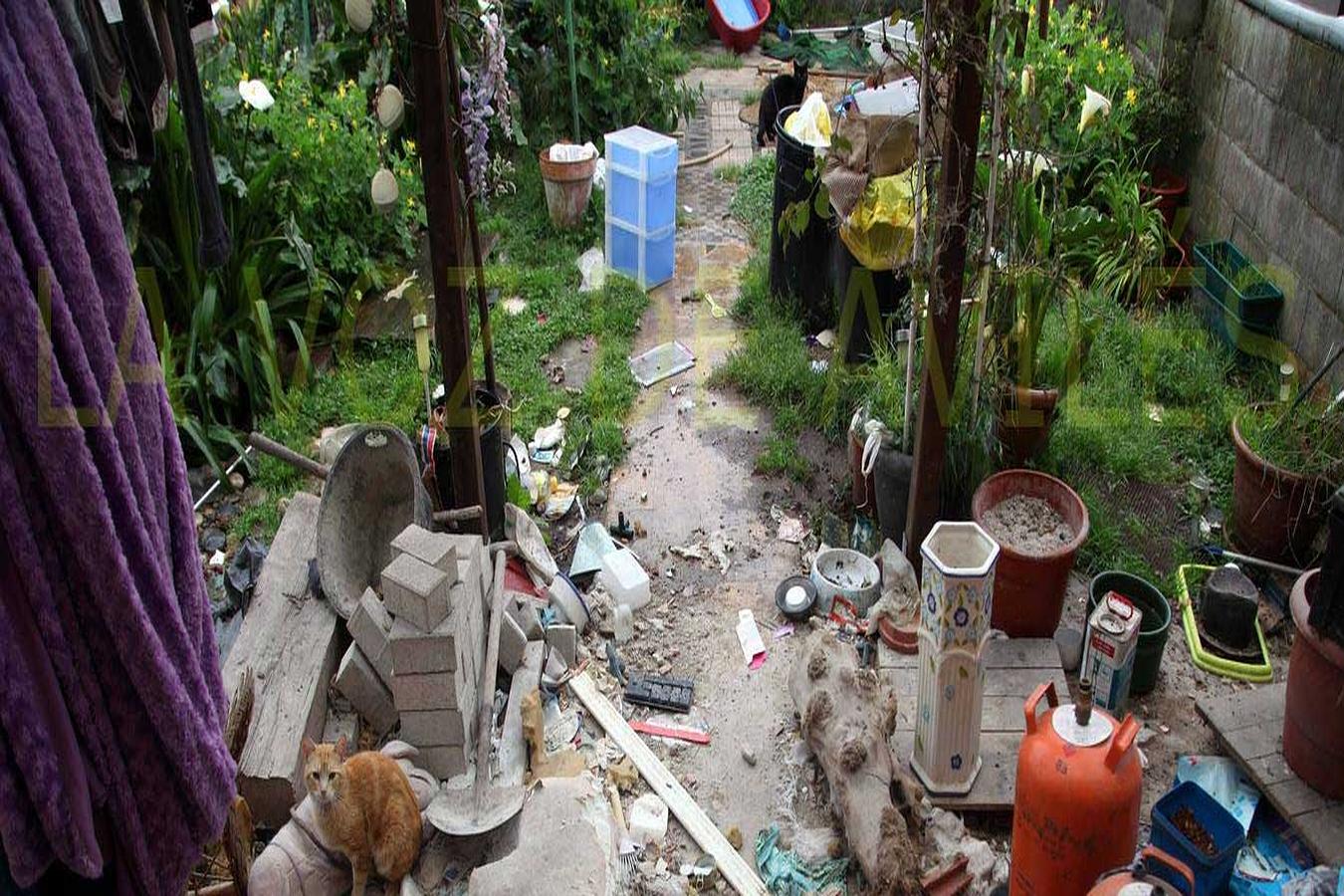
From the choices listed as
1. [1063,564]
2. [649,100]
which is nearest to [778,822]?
[1063,564]

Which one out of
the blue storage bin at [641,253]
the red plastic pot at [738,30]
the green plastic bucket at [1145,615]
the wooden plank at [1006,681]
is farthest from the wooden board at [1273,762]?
the red plastic pot at [738,30]

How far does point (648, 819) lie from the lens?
377cm

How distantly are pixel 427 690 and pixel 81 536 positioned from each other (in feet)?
6.78

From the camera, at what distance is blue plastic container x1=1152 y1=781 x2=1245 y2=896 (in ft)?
10.9

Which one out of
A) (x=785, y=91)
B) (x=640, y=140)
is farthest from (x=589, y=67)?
(x=640, y=140)

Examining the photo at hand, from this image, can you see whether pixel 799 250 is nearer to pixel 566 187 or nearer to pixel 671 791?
pixel 566 187

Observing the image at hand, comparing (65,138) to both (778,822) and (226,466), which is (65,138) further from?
(226,466)

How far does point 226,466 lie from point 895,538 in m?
3.11

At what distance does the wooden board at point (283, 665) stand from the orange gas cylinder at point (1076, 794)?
2.18m

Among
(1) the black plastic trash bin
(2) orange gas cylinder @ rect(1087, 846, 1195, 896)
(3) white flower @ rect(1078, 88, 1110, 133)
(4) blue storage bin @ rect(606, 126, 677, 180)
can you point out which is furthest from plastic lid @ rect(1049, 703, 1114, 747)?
(4) blue storage bin @ rect(606, 126, 677, 180)

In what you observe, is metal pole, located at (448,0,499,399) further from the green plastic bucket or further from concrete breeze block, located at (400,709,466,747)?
the green plastic bucket

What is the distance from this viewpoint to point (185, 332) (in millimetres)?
5629

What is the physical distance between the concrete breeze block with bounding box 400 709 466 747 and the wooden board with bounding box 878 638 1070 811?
4.75 feet

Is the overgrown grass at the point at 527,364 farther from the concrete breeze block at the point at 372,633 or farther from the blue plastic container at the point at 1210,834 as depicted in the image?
the blue plastic container at the point at 1210,834
